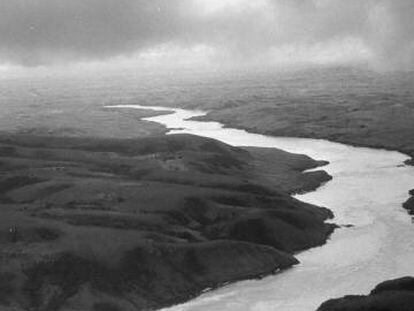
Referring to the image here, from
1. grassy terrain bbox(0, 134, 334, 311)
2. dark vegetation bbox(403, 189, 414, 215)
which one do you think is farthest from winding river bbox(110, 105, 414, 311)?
grassy terrain bbox(0, 134, 334, 311)

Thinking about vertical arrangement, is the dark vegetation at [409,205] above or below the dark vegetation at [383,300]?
above

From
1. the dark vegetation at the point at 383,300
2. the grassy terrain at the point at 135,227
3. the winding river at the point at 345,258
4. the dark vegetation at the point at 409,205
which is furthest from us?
the dark vegetation at the point at 409,205

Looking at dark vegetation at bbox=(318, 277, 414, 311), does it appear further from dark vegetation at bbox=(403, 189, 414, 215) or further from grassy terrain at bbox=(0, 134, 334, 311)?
dark vegetation at bbox=(403, 189, 414, 215)

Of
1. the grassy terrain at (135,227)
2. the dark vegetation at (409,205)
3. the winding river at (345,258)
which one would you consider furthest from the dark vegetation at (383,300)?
the dark vegetation at (409,205)

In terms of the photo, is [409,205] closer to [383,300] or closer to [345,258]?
[345,258]

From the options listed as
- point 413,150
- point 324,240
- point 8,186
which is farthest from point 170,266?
point 413,150

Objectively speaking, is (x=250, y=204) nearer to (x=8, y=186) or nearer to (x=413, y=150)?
(x=8, y=186)

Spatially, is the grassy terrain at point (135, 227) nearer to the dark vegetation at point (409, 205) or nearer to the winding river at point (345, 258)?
the winding river at point (345, 258)
